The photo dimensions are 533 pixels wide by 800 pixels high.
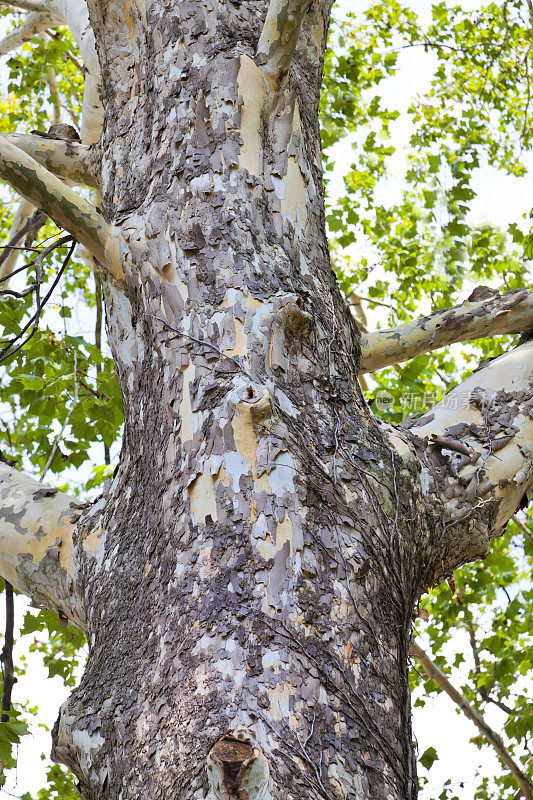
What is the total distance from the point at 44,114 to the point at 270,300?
6.96 meters

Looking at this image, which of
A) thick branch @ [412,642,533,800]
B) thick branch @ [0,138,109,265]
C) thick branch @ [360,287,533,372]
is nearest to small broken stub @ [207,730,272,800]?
thick branch @ [0,138,109,265]

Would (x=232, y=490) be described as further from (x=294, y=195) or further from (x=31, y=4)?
(x=31, y=4)

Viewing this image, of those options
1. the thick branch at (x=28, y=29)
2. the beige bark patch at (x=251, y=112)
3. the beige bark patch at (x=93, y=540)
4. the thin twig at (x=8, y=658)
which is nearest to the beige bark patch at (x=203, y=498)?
the beige bark patch at (x=93, y=540)

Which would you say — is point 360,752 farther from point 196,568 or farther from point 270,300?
point 270,300

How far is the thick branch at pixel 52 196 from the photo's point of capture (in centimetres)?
187

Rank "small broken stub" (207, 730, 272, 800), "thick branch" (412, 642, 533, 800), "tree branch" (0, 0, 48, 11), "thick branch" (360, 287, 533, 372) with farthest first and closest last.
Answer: "tree branch" (0, 0, 48, 11), "thick branch" (412, 642, 533, 800), "thick branch" (360, 287, 533, 372), "small broken stub" (207, 730, 272, 800)

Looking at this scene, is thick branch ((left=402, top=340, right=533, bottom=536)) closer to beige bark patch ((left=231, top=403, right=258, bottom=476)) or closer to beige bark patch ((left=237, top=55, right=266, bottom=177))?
beige bark patch ((left=231, top=403, right=258, bottom=476))

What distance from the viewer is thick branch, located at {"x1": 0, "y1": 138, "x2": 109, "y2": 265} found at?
1870 mm

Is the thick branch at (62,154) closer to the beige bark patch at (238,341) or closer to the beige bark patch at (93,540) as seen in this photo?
the beige bark patch at (238,341)

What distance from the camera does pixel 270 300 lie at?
5.75 feet

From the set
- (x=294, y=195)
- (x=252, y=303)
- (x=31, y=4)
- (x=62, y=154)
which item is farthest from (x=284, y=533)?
(x=31, y=4)

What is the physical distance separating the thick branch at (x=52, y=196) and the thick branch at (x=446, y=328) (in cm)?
105

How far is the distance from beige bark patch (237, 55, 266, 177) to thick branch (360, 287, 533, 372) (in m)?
0.84

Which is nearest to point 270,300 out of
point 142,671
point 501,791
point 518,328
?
point 142,671
